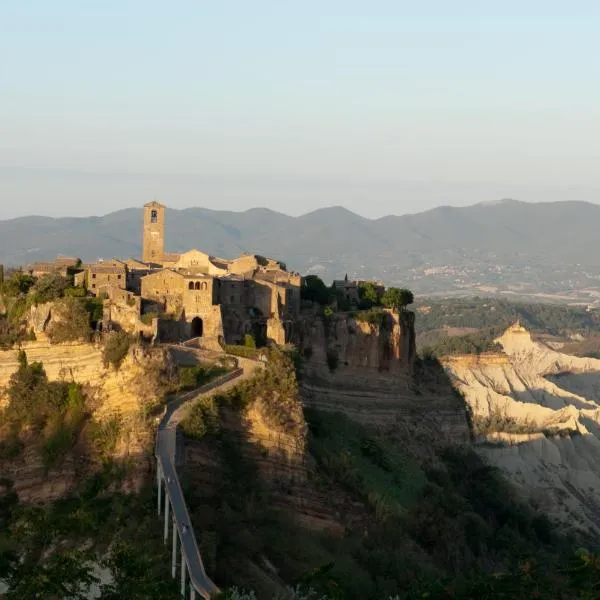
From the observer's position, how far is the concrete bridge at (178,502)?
25.4 meters

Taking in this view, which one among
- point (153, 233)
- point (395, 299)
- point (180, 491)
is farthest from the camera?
point (153, 233)

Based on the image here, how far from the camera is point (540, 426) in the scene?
221 ft

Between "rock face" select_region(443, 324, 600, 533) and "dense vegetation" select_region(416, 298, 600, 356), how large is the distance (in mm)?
42467

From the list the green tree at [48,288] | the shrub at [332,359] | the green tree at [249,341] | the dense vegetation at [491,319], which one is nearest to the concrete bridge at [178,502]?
the green tree at [249,341]

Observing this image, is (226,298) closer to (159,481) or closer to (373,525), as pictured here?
(373,525)

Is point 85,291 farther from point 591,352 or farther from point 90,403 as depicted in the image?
point 591,352

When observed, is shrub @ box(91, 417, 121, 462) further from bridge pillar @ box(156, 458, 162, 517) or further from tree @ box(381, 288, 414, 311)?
tree @ box(381, 288, 414, 311)

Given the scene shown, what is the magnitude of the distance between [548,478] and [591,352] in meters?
71.5

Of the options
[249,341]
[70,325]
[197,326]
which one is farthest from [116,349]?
[249,341]

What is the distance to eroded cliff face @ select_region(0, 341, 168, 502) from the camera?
3406cm

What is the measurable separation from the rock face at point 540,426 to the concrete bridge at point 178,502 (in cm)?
2029

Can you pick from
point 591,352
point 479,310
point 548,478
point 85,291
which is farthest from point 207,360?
point 479,310

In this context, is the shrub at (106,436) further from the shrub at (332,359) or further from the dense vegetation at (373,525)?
the shrub at (332,359)

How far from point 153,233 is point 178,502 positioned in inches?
922
